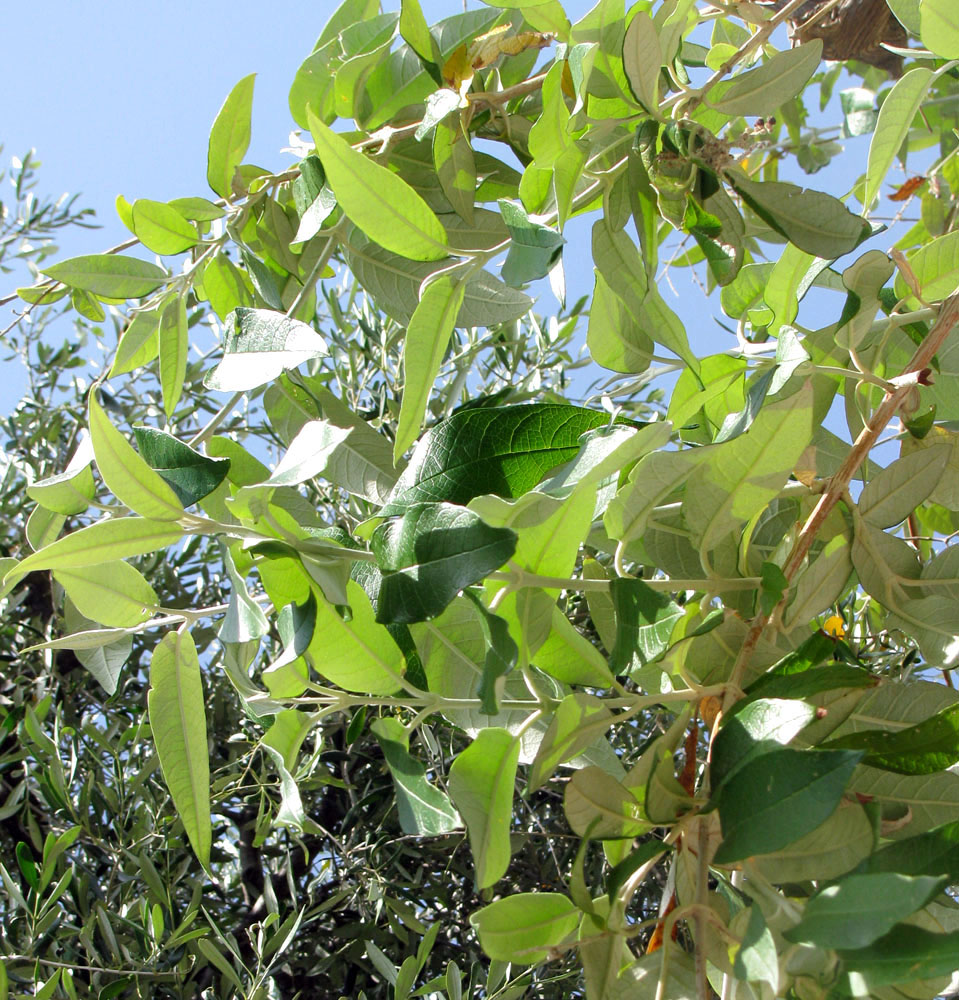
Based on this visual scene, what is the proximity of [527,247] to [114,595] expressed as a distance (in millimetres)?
247

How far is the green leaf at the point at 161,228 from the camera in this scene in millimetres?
563

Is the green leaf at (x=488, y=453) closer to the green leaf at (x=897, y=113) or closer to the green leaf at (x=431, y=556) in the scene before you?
the green leaf at (x=431, y=556)

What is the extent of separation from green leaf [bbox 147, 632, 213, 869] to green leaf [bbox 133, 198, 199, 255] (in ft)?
0.88

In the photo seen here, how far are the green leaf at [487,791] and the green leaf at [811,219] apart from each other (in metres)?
0.29

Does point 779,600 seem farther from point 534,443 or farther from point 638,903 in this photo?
point 638,903

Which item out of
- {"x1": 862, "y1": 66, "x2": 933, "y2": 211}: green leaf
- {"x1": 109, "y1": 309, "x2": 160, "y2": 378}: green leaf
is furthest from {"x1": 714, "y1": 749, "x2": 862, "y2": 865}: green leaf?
{"x1": 109, "y1": 309, "x2": 160, "y2": 378}: green leaf

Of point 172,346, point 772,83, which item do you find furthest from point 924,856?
point 172,346

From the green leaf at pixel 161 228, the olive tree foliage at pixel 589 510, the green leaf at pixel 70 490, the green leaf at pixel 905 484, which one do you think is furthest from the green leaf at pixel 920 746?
A: the green leaf at pixel 161 228

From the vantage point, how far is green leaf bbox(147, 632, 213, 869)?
1.36 ft

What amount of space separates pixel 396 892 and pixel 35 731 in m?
0.47

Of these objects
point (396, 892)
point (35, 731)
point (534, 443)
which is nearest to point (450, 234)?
point (534, 443)

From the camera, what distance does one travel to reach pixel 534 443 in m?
0.42

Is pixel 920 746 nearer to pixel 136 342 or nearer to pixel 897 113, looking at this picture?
pixel 897 113

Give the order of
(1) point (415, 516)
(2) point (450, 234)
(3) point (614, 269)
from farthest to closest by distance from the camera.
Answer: (2) point (450, 234), (3) point (614, 269), (1) point (415, 516)
